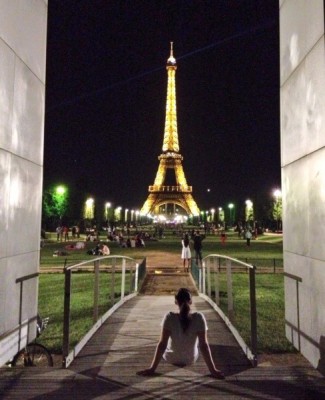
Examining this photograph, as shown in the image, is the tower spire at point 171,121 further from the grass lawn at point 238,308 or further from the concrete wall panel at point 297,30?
the concrete wall panel at point 297,30

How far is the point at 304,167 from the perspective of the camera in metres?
6.15

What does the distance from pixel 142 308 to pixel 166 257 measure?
1705 cm

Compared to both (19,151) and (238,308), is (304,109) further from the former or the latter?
(238,308)

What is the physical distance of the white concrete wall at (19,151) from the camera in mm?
5758

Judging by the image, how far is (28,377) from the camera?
5.04 metres

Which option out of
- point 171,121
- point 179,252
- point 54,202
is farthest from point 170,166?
point 179,252

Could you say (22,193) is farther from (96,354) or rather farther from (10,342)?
(96,354)

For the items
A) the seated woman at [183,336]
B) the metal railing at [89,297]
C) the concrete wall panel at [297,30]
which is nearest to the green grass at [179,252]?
the metal railing at [89,297]

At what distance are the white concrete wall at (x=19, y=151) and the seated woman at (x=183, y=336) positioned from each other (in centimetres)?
203

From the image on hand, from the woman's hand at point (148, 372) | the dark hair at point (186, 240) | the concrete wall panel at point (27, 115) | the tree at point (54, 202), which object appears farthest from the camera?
the tree at point (54, 202)

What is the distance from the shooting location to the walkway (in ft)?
15.0

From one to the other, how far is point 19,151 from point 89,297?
26.1 feet

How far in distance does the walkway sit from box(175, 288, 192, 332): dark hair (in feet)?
1.87

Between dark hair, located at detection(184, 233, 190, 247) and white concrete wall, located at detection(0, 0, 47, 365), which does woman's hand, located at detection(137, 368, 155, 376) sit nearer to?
white concrete wall, located at detection(0, 0, 47, 365)
